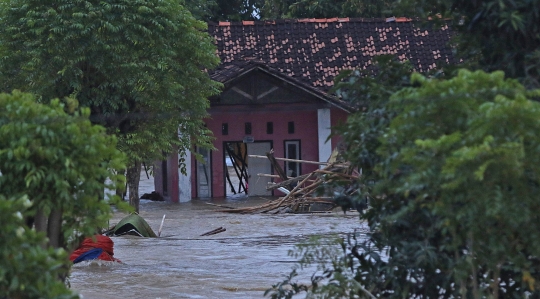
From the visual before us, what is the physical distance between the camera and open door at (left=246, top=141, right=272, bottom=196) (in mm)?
24812

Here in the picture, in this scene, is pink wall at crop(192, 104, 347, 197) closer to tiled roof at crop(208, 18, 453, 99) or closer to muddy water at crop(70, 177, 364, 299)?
tiled roof at crop(208, 18, 453, 99)

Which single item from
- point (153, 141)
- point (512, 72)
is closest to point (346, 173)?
point (512, 72)

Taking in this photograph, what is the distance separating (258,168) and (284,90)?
2741mm

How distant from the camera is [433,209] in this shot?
4.17m

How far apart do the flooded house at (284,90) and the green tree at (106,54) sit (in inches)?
364

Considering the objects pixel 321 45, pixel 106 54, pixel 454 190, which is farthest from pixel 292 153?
pixel 454 190

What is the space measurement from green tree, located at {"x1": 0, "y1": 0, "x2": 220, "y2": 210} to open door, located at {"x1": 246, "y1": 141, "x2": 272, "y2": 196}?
10650mm

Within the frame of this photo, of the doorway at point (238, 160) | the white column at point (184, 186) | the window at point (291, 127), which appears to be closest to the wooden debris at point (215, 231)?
the white column at point (184, 186)

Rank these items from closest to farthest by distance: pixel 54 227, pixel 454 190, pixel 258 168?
pixel 454 190, pixel 54 227, pixel 258 168

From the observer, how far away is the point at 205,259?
12125 mm

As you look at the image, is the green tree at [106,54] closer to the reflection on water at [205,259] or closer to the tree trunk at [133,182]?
the reflection on water at [205,259]

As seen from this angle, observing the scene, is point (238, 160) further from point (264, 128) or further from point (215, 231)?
point (215, 231)

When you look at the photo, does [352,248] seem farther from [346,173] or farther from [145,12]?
[145,12]

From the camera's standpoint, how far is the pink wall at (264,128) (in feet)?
79.7
